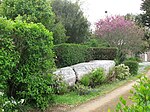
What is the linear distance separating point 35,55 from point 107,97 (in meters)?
3.25

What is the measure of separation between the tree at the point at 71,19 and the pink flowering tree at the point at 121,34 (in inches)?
55.5

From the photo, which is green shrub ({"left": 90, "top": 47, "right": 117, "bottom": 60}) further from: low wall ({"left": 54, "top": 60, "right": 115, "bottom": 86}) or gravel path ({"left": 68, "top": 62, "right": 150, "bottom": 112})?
gravel path ({"left": 68, "top": 62, "right": 150, "bottom": 112})

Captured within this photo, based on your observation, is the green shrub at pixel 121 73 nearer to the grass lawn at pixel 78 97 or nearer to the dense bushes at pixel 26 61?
the grass lawn at pixel 78 97

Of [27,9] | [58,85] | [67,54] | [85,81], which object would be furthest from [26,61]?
[67,54]

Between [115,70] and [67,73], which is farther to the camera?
[115,70]

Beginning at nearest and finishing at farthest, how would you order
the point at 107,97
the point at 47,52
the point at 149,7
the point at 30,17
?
1. the point at 47,52
2. the point at 107,97
3. the point at 30,17
4. the point at 149,7

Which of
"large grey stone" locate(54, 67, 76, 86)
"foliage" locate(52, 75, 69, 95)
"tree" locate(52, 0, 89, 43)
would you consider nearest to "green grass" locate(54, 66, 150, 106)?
"foliage" locate(52, 75, 69, 95)

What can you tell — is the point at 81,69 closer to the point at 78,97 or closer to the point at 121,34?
the point at 78,97

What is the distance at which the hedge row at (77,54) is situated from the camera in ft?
36.3

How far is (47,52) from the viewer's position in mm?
6602

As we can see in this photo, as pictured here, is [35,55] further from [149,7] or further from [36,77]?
[149,7]

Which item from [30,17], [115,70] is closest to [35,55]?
[30,17]

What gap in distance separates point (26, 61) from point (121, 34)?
11.7 metres

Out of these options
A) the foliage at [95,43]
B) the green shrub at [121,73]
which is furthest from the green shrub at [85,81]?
the foliage at [95,43]
